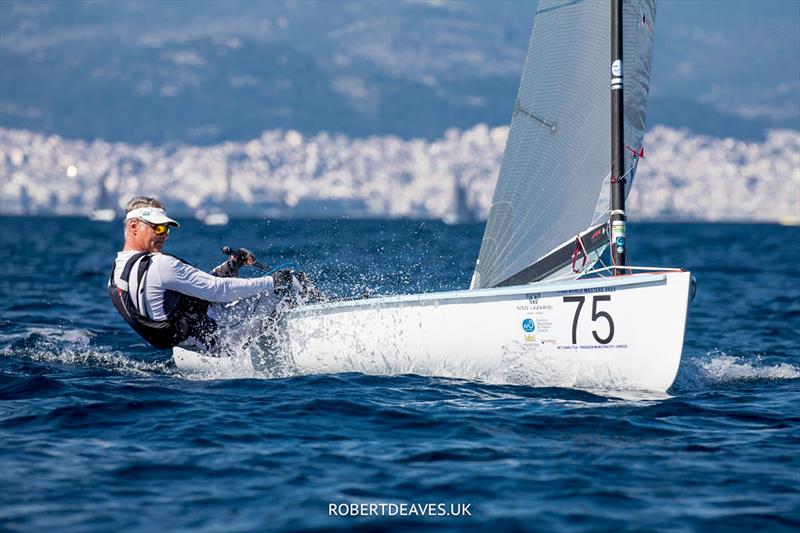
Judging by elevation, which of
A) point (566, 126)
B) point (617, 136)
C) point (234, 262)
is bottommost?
point (234, 262)

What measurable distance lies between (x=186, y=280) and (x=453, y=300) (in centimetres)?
212

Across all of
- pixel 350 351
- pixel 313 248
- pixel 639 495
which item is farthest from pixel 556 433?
pixel 313 248

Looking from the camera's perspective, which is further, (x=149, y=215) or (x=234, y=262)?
(x=234, y=262)

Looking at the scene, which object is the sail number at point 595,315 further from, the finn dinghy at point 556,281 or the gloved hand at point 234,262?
the gloved hand at point 234,262

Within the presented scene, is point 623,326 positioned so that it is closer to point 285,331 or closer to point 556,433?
point 556,433

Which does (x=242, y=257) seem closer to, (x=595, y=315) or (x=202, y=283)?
(x=202, y=283)

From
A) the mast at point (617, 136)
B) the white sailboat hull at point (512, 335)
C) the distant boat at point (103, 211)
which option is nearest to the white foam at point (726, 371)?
the white sailboat hull at point (512, 335)

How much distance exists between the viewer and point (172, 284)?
8.00 metres

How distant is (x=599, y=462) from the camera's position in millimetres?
5875

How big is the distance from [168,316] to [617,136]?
3937 mm

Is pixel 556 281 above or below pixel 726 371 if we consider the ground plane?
above

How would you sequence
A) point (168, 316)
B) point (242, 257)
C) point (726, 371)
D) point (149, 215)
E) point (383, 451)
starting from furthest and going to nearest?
point (726, 371)
point (242, 257)
point (168, 316)
point (149, 215)
point (383, 451)

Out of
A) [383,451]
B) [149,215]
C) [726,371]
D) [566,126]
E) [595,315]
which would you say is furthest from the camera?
[726,371]

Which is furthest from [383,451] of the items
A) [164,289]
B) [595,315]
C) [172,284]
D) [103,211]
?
[103,211]
